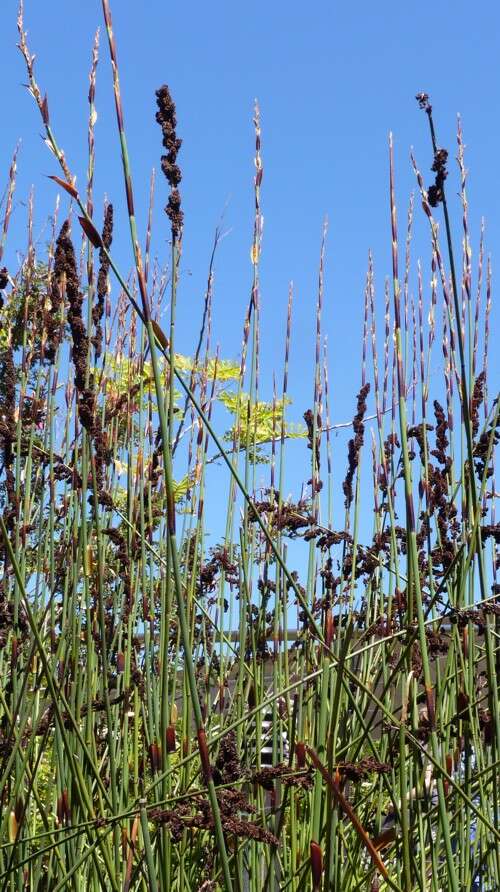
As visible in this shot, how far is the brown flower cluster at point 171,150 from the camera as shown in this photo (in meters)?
1.01

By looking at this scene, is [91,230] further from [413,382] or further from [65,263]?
[413,382]

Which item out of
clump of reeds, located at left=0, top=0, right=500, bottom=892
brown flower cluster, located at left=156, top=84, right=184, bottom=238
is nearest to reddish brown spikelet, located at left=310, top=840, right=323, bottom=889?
clump of reeds, located at left=0, top=0, right=500, bottom=892

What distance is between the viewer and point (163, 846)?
1004 mm

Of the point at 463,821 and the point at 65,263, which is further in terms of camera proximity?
the point at 463,821

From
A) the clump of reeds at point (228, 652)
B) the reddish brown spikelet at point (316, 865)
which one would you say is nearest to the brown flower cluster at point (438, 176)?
the clump of reeds at point (228, 652)

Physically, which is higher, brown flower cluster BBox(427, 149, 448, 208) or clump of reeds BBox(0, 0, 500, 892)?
brown flower cluster BBox(427, 149, 448, 208)

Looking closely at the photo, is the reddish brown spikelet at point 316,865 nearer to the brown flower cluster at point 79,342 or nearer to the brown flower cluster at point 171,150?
the brown flower cluster at point 79,342

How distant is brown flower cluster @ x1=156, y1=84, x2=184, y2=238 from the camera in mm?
1014

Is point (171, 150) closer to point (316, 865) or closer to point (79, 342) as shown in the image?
point (79, 342)

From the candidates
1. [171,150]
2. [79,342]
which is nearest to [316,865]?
[79,342]

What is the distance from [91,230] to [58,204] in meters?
1.21

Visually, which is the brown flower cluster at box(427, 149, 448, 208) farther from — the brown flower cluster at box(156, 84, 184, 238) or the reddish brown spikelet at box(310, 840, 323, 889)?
the reddish brown spikelet at box(310, 840, 323, 889)

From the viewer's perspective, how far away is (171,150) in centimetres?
101

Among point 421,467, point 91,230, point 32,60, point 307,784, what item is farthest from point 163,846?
point 421,467
